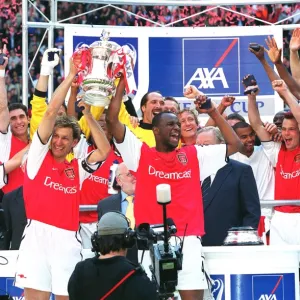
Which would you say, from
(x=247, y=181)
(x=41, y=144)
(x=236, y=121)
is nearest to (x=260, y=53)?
(x=236, y=121)

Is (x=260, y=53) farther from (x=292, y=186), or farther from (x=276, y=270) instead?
(x=276, y=270)

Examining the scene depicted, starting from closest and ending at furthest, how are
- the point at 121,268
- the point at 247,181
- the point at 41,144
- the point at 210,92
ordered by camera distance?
1. the point at 121,268
2. the point at 41,144
3. the point at 247,181
4. the point at 210,92

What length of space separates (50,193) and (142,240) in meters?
1.68

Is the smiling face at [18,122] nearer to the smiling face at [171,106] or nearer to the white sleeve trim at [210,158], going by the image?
the smiling face at [171,106]

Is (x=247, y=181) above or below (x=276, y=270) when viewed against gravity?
above

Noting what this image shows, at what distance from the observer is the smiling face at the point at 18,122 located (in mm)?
9594

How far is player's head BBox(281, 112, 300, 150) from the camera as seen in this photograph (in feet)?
29.8

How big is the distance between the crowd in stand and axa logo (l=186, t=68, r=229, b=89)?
224cm

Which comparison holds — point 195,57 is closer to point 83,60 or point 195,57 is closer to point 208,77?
point 208,77

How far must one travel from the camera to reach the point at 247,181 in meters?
8.63

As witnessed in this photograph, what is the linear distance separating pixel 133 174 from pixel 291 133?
1.61m

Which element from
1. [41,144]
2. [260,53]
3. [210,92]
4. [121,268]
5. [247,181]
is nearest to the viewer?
[121,268]

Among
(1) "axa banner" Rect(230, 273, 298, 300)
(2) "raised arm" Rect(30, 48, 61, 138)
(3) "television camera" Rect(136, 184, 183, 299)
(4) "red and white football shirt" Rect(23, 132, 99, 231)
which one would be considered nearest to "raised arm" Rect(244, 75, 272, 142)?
(1) "axa banner" Rect(230, 273, 298, 300)

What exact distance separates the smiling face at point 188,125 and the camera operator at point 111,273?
11.2 feet
